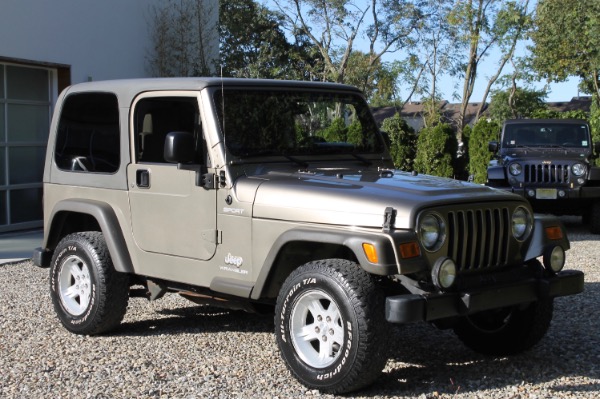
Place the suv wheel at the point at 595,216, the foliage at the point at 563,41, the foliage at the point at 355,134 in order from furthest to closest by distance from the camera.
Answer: the foliage at the point at 563,41, the suv wheel at the point at 595,216, the foliage at the point at 355,134

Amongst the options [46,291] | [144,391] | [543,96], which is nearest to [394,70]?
[543,96]

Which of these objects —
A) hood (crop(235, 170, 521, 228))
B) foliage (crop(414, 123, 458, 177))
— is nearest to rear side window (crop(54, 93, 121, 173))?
hood (crop(235, 170, 521, 228))

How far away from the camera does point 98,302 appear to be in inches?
233

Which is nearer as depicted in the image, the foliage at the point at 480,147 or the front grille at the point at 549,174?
the front grille at the point at 549,174

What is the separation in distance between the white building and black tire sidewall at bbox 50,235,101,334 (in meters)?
6.89

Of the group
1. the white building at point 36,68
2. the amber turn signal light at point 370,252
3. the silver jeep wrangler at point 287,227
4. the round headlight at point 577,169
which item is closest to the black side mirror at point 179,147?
the silver jeep wrangler at point 287,227

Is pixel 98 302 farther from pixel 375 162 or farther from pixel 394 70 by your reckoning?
pixel 394 70

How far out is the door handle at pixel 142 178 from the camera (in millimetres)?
5685

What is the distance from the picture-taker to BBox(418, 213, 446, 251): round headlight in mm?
4496

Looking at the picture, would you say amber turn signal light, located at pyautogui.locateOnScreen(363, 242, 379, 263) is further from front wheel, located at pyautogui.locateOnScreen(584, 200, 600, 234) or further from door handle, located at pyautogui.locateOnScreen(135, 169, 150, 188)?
front wheel, located at pyautogui.locateOnScreen(584, 200, 600, 234)

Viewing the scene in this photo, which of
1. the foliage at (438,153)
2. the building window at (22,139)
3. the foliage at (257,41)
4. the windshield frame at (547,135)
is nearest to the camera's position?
the building window at (22,139)

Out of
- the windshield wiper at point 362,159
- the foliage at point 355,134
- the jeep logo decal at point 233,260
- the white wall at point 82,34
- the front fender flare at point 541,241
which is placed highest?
the white wall at point 82,34

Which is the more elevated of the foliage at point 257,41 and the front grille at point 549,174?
the foliage at point 257,41

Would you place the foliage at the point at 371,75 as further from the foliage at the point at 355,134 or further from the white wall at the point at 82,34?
the foliage at the point at 355,134
